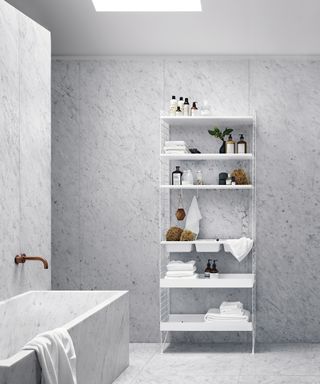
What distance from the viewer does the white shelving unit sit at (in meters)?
6.09

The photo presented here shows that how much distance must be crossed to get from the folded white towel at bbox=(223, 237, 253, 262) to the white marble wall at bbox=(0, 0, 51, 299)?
1.69m

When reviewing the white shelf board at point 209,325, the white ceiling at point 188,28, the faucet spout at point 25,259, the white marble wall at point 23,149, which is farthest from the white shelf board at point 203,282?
the white ceiling at point 188,28

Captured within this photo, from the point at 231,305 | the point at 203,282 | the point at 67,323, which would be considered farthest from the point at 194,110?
the point at 67,323

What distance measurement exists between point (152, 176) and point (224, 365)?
1873 millimetres

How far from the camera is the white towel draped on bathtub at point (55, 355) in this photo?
3.45 meters

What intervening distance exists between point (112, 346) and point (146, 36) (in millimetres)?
A: 2756

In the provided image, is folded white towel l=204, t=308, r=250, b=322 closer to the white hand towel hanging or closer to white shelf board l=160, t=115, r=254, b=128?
the white hand towel hanging

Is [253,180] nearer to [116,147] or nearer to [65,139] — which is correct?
[116,147]

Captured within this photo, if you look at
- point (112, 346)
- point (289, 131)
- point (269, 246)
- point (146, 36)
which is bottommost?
point (112, 346)

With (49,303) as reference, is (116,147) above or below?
above

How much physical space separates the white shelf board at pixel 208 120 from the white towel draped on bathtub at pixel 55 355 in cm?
277

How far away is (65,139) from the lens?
21.9 ft

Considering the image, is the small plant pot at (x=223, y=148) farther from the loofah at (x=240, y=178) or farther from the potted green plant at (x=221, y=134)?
the loofah at (x=240, y=178)

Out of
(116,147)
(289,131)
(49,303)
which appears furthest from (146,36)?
(49,303)
